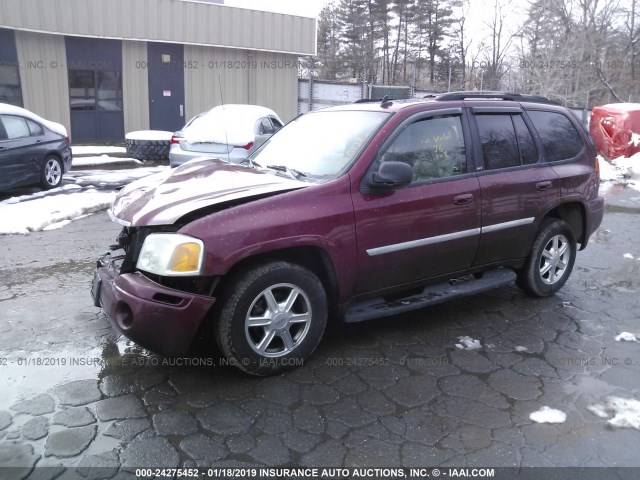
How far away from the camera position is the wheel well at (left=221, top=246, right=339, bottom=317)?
341cm

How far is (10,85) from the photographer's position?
53.1 ft

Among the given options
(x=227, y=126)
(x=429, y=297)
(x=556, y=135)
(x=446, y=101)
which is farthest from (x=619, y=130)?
(x=429, y=297)

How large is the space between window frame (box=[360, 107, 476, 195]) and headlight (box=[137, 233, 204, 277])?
1209mm

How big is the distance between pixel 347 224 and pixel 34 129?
26.4 feet

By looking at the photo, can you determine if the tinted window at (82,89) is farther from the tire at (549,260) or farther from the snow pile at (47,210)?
the tire at (549,260)

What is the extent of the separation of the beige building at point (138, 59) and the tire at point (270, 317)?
1539 cm

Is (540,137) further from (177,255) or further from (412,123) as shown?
(177,255)

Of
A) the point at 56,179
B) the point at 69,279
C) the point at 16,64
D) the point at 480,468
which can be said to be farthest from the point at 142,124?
the point at 480,468

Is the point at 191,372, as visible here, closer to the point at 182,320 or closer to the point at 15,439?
the point at 182,320

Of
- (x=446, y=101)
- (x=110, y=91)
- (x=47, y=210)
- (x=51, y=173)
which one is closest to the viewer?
(x=446, y=101)

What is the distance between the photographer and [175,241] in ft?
10.3

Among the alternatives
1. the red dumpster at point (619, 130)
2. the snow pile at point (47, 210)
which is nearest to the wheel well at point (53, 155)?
the snow pile at point (47, 210)

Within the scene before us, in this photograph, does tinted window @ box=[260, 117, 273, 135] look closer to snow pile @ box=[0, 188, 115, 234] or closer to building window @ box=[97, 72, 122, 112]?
snow pile @ box=[0, 188, 115, 234]

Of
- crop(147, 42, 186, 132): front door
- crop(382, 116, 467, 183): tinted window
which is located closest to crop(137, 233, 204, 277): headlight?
crop(382, 116, 467, 183): tinted window
